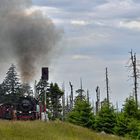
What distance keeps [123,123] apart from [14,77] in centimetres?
6551

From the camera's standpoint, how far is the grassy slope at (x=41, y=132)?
77.3 feet

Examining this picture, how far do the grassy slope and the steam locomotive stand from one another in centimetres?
1293

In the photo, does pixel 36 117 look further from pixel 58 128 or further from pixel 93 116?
pixel 58 128

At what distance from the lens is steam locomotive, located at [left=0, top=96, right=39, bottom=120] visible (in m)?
42.5

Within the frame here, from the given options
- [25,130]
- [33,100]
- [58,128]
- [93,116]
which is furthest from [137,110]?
[25,130]

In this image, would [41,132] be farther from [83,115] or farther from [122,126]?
[83,115]

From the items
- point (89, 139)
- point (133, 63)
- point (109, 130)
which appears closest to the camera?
point (89, 139)

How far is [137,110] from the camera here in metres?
43.2

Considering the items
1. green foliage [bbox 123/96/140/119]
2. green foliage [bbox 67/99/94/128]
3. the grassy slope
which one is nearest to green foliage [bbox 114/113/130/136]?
green foliage [bbox 123/96/140/119]

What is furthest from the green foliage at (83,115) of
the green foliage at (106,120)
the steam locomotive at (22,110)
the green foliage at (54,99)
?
the green foliage at (54,99)

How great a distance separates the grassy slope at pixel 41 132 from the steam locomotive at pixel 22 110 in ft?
42.4

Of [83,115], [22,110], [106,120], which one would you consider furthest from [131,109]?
[22,110]

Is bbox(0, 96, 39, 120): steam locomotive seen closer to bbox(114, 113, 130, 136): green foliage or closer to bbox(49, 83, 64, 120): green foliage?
bbox(114, 113, 130, 136): green foliage

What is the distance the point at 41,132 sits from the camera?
25.4m
